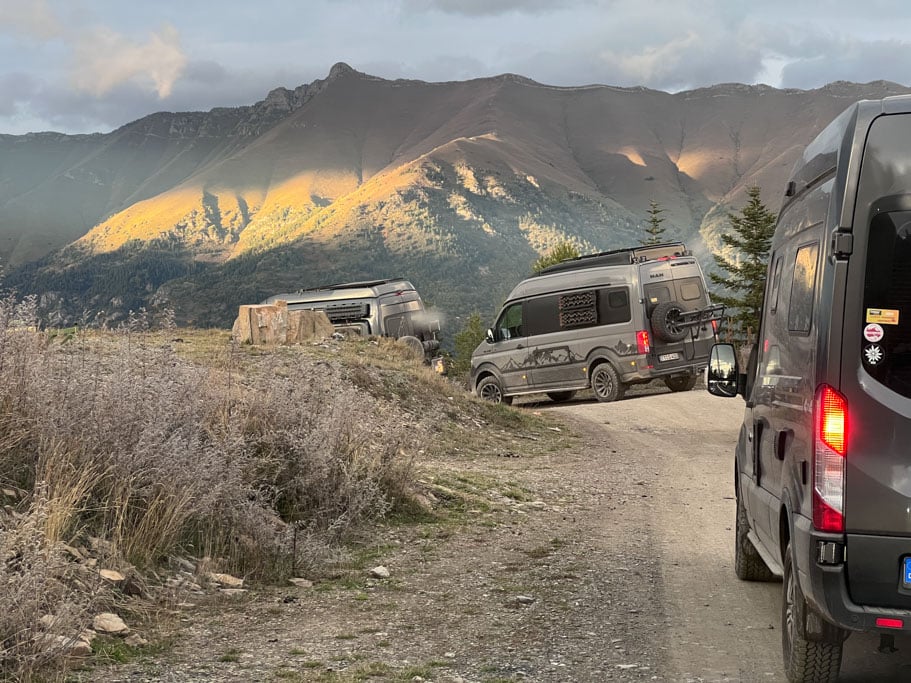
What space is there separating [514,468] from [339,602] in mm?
7200

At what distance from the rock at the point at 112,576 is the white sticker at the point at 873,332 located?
4211 mm

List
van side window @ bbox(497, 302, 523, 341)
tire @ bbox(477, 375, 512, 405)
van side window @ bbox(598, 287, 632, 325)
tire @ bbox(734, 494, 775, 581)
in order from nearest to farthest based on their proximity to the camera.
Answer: tire @ bbox(734, 494, 775, 581) → van side window @ bbox(598, 287, 632, 325) → van side window @ bbox(497, 302, 523, 341) → tire @ bbox(477, 375, 512, 405)

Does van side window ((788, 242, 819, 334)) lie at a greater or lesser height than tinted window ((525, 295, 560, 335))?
greater

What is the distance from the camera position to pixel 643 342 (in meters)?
23.1

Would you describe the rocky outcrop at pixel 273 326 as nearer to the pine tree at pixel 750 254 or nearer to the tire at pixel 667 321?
the tire at pixel 667 321

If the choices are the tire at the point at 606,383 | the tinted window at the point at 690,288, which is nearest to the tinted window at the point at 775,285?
the tinted window at the point at 690,288

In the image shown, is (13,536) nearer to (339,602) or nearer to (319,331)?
(339,602)

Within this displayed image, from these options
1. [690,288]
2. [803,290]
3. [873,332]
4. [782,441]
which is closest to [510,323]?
[690,288]

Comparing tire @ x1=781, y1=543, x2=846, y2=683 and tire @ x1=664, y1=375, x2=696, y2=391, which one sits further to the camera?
tire @ x1=664, y1=375, x2=696, y2=391

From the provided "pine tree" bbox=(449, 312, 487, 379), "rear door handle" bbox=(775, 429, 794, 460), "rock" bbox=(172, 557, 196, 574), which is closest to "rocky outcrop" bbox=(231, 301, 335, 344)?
"rock" bbox=(172, 557, 196, 574)

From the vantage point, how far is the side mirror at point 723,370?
6742 mm

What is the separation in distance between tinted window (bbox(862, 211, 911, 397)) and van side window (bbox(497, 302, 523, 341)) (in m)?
21.0

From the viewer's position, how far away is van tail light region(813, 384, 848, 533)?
13.7 ft

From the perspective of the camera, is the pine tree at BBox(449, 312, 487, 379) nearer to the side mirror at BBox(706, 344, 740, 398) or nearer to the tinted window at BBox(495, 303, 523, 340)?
the tinted window at BBox(495, 303, 523, 340)
